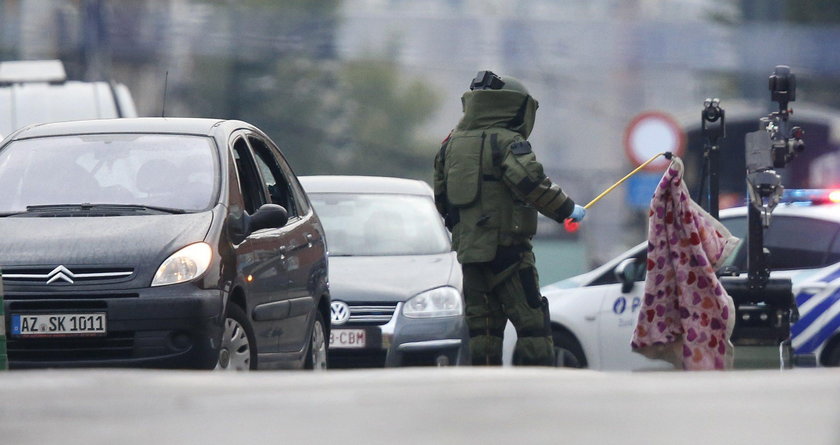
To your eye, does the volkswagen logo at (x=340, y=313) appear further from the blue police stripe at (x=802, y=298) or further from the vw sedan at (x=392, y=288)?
the blue police stripe at (x=802, y=298)

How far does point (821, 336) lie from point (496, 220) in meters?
2.64

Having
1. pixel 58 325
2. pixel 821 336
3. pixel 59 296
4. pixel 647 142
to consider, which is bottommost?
pixel 821 336

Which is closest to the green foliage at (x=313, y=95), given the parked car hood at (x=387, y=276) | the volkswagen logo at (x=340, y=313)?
the parked car hood at (x=387, y=276)

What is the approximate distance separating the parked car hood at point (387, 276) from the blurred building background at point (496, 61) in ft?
34.2

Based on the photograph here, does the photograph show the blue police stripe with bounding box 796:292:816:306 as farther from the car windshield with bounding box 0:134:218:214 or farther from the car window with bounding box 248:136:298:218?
the car windshield with bounding box 0:134:218:214

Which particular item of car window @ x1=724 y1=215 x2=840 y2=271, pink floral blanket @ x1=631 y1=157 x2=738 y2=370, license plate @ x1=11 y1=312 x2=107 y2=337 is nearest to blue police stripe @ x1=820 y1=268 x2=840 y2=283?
car window @ x1=724 y1=215 x2=840 y2=271

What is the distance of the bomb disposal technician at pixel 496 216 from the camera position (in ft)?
25.9

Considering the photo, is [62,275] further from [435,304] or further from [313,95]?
[313,95]

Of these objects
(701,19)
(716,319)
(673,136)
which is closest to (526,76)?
(701,19)

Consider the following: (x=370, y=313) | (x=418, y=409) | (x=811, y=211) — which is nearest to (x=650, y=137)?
(x=811, y=211)

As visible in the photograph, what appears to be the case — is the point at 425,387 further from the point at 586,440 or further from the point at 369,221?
the point at 369,221

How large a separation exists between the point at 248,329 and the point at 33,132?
1638 millimetres

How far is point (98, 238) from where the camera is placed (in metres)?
6.67

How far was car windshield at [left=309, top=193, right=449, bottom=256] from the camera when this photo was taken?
34.8 feet
